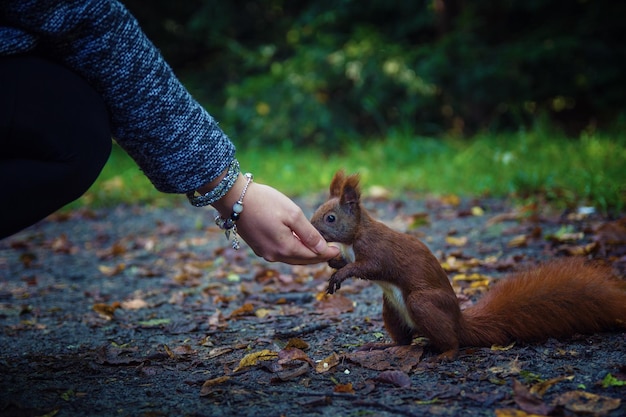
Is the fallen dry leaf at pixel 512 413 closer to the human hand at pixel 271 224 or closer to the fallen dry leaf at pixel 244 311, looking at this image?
the human hand at pixel 271 224

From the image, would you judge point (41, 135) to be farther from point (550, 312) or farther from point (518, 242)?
point (518, 242)

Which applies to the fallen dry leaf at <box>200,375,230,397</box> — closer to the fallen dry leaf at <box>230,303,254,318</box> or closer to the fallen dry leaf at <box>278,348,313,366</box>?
the fallen dry leaf at <box>278,348,313,366</box>

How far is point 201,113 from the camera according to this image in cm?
168

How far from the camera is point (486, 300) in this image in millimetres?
1874

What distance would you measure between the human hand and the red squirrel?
156 millimetres

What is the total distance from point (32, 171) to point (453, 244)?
221 cm

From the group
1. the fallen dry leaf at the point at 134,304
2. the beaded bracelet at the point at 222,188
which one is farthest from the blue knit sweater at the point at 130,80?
the fallen dry leaf at the point at 134,304

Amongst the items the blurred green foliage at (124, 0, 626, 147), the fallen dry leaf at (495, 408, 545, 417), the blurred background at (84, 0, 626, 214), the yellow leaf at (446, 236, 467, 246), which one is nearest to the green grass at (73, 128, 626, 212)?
the blurred background at (84, 0, 626, 214)

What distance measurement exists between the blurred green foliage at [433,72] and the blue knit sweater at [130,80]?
17.3ft

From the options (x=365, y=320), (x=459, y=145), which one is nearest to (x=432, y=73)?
(x=459, y=145)

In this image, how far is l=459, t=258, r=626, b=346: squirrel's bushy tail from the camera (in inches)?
70.5

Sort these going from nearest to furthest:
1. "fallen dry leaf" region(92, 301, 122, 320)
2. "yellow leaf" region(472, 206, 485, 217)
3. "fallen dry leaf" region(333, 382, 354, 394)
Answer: "fallen dry leaf" region(333, 382, 354, 394) < "fallen dry leaf" region(92, 301, 122, 320) < "yellow leaf" region(472, 206, 485, 217)

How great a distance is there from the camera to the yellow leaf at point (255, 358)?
70.5 inches

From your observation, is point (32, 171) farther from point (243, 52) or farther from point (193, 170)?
point (243, 52)
